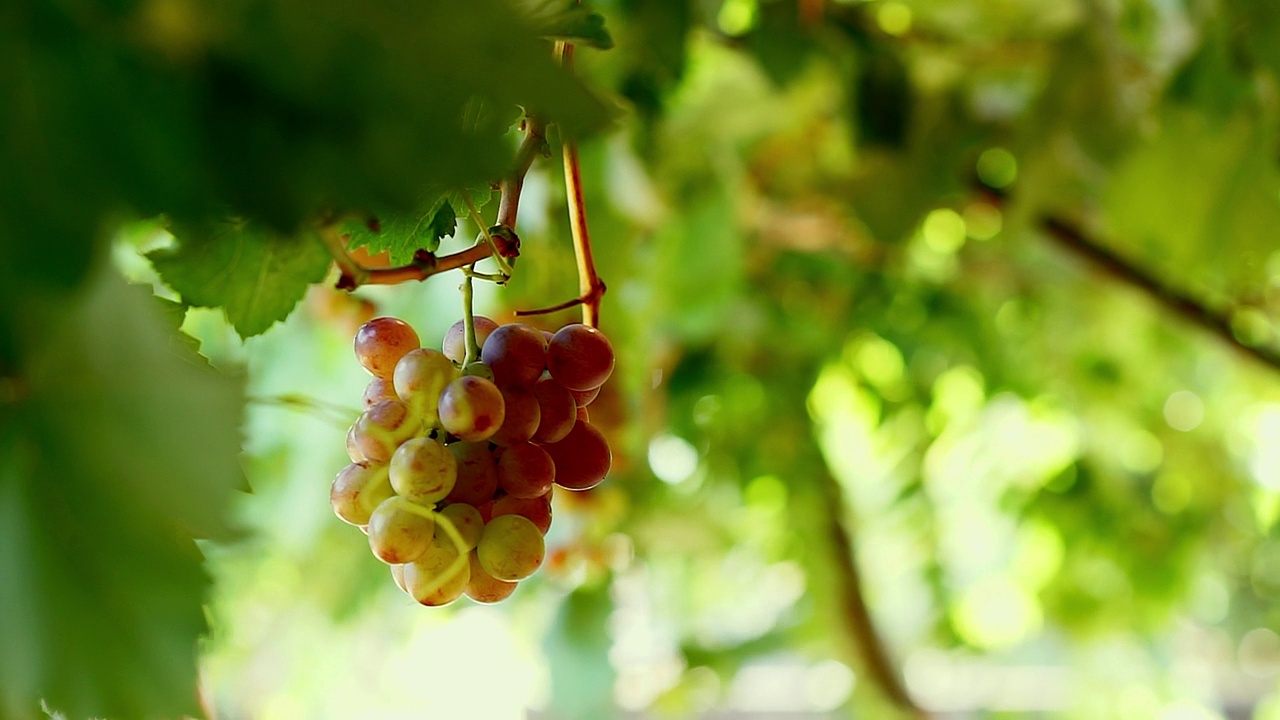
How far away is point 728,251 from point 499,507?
0.53 meters

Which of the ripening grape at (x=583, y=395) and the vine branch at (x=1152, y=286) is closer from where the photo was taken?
the ripening grape at (x=583, y=395)

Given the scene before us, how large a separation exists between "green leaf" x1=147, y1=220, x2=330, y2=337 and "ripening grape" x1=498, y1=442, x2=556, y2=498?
5 centimetres

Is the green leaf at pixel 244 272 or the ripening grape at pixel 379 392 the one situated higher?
the green leaf at pixel 244 272

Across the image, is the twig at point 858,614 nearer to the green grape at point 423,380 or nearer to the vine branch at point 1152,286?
the vine branch at point 1152,286

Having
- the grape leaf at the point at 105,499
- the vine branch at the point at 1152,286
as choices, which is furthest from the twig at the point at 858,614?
the grape leaf at the point at 105,499

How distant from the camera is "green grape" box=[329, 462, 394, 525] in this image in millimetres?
201

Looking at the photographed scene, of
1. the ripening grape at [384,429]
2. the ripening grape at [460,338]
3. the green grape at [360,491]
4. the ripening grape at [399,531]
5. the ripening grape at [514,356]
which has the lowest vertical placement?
the ripening grape at [399,531]

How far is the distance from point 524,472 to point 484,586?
2cm

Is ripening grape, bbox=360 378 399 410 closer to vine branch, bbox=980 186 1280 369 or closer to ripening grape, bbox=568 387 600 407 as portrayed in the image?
ripening grape, bbox=568 387 600 407

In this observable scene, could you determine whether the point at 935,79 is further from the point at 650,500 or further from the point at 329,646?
the point at 329,646

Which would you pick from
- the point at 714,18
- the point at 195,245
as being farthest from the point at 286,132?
the point at 714,18

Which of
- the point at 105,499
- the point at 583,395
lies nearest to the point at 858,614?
the point at 583,395

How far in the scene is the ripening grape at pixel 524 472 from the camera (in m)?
0.20

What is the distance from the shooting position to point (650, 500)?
32.7 inches
